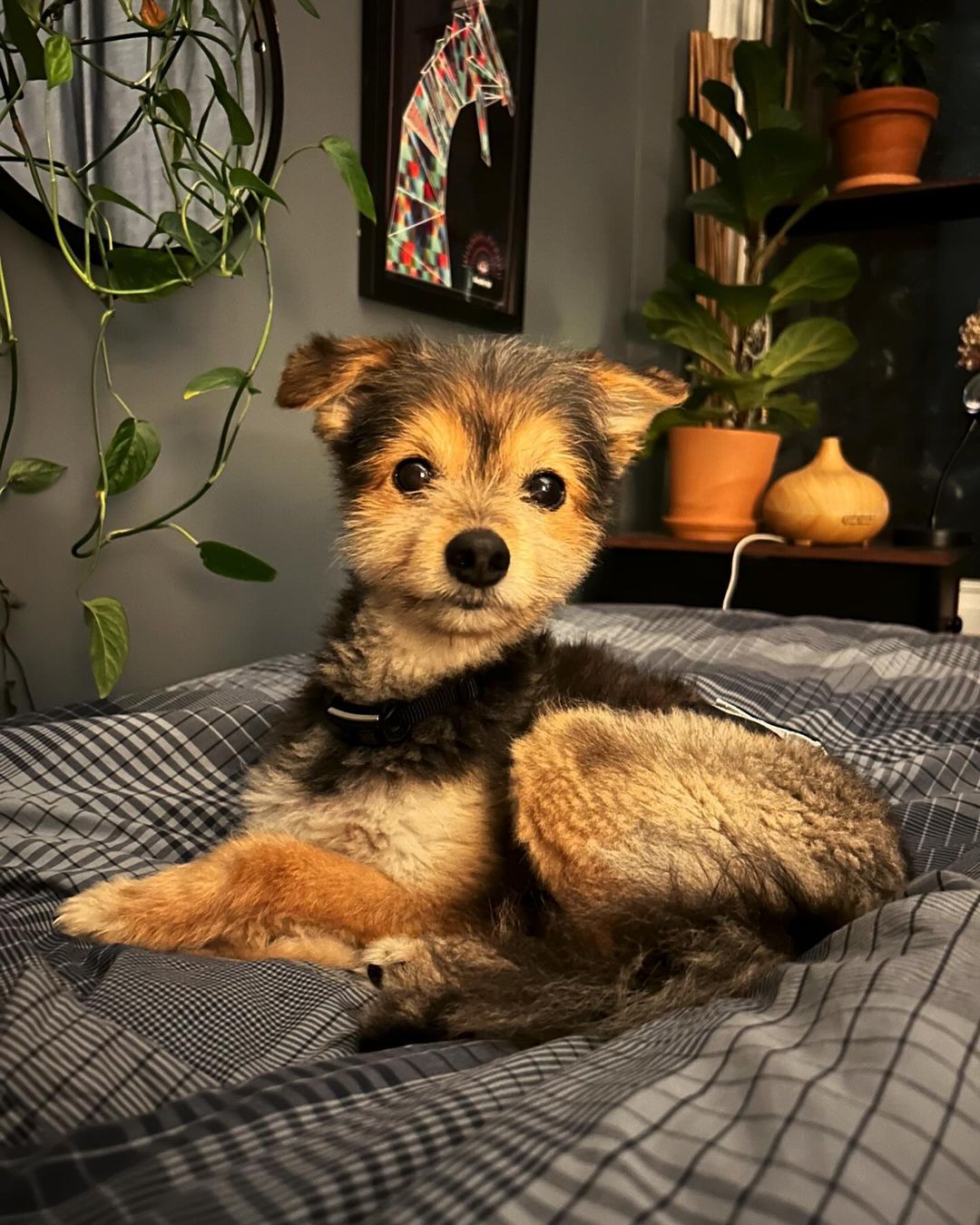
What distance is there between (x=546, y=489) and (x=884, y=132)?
3.78 m

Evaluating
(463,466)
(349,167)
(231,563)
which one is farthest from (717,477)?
(463,466)

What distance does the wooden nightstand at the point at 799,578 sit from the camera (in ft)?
11.7

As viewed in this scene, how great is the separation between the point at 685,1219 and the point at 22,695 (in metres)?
2.04

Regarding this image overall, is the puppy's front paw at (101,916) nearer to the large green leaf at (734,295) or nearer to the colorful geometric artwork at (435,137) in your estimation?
the colorful geometric artwork at (435,137)

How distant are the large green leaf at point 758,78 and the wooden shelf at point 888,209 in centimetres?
63

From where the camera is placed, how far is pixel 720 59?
452cm

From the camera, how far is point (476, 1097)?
0.78 m

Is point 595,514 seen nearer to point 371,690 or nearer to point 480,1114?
point 371,690

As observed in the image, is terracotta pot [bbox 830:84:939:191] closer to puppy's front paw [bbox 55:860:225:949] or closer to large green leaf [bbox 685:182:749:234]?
large green leaf [bbox 685:182:749:234]

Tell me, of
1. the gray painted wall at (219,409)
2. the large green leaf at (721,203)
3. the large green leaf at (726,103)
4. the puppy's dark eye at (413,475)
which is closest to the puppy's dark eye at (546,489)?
the puppy's dark eye at (413,475)

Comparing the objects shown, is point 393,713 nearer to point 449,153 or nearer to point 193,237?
point 193,237

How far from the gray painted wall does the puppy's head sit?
973 mm

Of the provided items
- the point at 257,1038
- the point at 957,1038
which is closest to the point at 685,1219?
the point at 957,1038

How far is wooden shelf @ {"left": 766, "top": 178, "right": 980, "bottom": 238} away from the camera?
4172 mm
